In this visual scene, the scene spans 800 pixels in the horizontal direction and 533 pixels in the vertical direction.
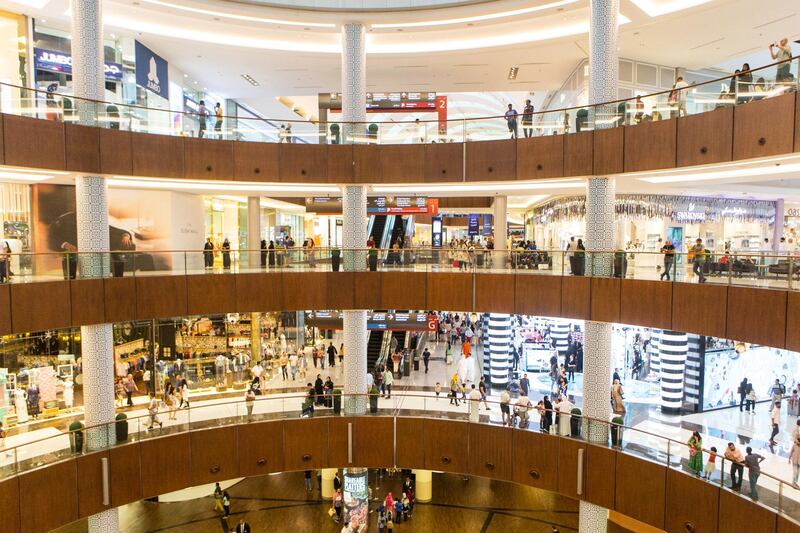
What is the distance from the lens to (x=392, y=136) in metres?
16.8

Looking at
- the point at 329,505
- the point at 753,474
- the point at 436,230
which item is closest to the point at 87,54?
the point at 329,505

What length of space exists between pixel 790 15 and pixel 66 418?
2273cm

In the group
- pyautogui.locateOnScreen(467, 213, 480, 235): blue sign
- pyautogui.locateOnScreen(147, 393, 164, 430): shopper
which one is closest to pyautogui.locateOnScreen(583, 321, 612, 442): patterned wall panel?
pyautogui.locateOnScreen(147, 393, 164, 430): shopper

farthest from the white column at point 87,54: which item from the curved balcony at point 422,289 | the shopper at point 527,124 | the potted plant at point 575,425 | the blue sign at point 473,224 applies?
the blue sign at point 473,224

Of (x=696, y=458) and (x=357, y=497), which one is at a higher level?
(x=696, y=458)

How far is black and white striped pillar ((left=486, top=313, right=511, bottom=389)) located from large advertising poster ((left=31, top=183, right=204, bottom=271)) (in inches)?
509

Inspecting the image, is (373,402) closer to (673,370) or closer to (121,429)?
(121,429)

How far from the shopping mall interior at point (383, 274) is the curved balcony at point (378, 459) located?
0.21 feet

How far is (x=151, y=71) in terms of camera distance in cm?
1856

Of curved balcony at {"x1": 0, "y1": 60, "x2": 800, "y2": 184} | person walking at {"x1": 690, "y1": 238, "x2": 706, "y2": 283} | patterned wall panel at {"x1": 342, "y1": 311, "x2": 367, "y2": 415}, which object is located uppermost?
curved balcony at {"x1": 0, "y1": 60, "x2": 800, "y2": 184}

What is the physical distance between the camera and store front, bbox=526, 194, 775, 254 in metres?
22.8

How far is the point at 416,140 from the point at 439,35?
3.72 metres

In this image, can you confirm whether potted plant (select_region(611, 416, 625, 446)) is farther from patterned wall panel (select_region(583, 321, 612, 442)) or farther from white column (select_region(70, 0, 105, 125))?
white column (select_region(70, 0, 105, 125))

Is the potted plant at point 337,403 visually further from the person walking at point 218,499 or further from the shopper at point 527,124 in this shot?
the shopper at point 527,124
